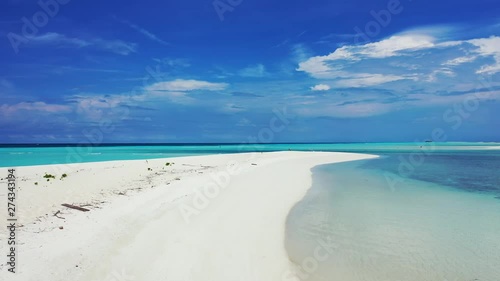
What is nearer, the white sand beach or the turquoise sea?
the white sand beach

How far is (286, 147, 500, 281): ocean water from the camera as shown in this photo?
7.19m

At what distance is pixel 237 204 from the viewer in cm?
1313

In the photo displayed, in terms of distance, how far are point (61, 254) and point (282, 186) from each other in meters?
13.5

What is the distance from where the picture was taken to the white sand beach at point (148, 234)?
6527mm

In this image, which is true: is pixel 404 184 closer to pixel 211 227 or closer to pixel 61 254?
pixel 211 227

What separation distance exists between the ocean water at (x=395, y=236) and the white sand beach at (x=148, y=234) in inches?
33.9

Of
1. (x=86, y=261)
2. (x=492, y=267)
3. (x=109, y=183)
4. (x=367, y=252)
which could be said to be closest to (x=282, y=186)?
(x=109, y=183)

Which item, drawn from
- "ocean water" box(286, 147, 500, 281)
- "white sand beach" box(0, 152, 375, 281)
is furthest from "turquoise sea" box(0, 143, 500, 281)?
"white sand beach" box(0, 152, 375, 281)

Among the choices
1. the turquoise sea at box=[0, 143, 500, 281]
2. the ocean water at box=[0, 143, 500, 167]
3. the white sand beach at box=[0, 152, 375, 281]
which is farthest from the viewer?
the ocean water at box=[0, 143, 500, 167]

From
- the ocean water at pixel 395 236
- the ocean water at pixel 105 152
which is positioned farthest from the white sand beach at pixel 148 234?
the ocean water at pixel 105 152

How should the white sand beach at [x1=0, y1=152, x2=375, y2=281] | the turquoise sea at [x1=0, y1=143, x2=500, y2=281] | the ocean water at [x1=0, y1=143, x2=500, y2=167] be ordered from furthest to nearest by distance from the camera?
the ocean water at [x1=0, y1=143, x2=500, y2=167]
the turquoise sea at [x1=0, y1=143, x2=500, y2=281]
the white sand beach at [x1=0, y1=152, x2=375, y2=281]

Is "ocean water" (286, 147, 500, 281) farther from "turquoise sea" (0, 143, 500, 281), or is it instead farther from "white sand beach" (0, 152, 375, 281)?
"white sand beach" (0, 152, 375, 281)

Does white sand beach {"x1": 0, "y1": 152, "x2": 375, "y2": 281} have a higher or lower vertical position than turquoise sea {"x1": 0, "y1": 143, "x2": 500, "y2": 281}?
higher

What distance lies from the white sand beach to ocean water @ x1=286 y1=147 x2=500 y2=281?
0.86 metres
